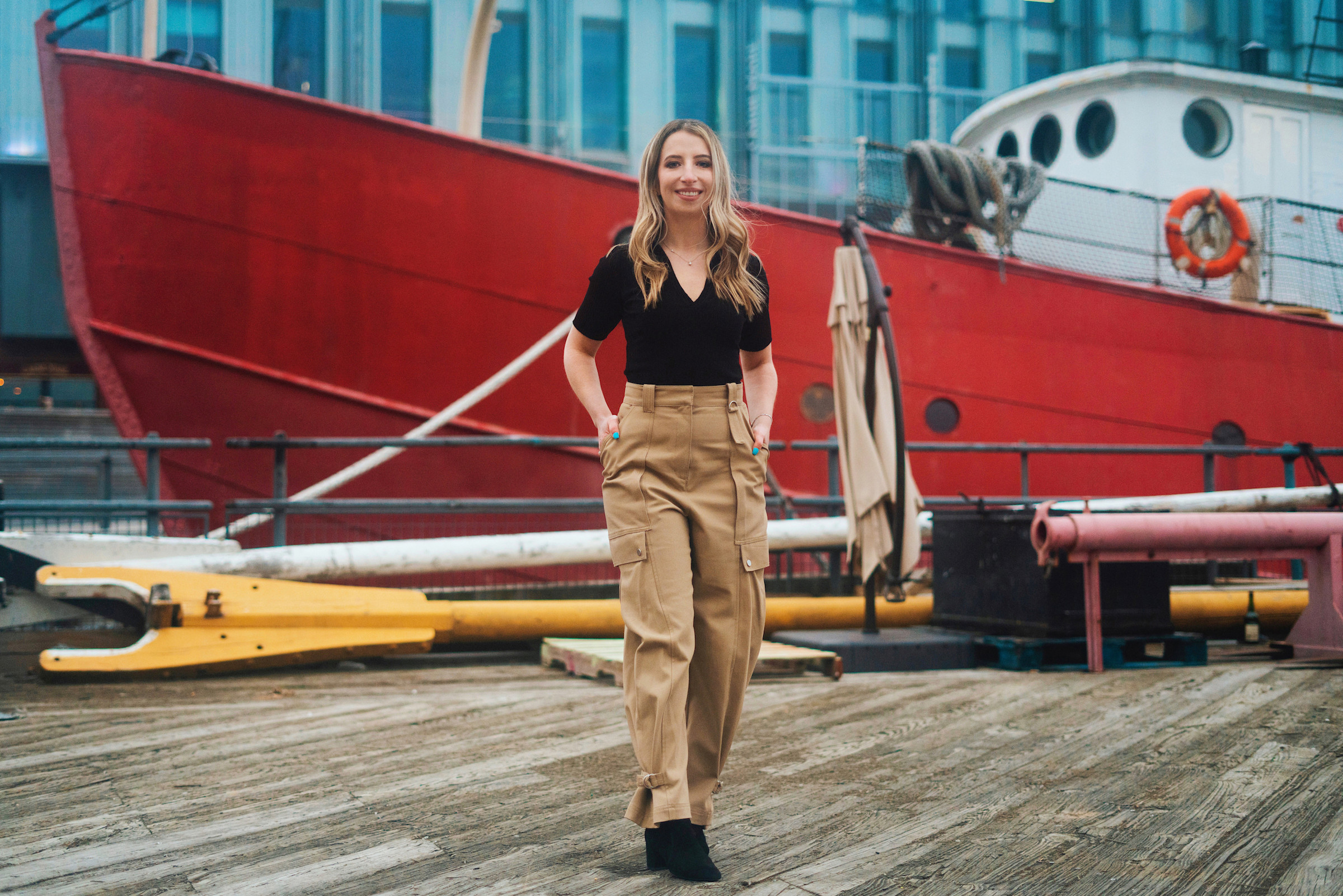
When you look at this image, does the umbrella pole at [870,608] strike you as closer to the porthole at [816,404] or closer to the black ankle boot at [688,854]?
the black ankle boot at [688,854]

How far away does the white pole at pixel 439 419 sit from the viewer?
21.9ft

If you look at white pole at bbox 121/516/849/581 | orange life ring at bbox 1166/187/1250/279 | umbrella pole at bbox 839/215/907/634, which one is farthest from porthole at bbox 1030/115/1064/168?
umbrella pole at bbox 839/215/907/634

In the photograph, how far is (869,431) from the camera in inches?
193

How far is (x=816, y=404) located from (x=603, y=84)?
13593 mm

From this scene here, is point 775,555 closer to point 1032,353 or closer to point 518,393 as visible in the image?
point 518,393

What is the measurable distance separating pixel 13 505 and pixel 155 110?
3166 mm

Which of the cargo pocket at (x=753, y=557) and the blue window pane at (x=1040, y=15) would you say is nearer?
the cargo pocket at (x=753, y=557)

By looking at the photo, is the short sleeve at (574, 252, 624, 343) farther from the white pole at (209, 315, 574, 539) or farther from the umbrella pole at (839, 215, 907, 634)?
the white pole at (209, 315, 574, 539)

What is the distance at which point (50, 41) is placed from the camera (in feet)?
23.5

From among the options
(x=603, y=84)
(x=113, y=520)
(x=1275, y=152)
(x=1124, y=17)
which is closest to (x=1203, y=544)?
(x=113, y=520)

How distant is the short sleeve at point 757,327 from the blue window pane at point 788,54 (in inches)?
779

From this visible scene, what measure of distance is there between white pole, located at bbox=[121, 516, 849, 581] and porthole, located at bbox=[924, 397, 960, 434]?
261 cm

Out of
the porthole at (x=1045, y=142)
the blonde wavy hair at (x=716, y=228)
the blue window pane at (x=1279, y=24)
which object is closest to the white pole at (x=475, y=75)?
the blonde wavy hair at (x=716, y=228)

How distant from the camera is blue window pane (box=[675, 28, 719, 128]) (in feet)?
65.8
